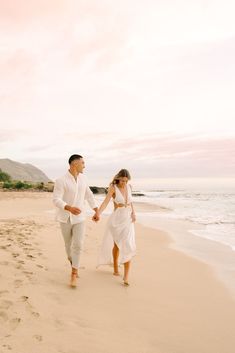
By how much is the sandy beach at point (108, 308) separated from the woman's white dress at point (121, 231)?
1.84 feet

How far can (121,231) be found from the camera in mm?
6852

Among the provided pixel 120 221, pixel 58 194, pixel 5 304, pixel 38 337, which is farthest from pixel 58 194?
pixel 38 337

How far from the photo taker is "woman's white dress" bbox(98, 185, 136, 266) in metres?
6.68

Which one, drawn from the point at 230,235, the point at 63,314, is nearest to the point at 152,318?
the point at 63,314

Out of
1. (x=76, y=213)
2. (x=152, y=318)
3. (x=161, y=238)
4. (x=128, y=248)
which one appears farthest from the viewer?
(x=161, y=238)

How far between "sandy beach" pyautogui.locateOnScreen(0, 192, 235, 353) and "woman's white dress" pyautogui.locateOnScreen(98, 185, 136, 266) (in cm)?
56

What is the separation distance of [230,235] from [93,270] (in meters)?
8.11

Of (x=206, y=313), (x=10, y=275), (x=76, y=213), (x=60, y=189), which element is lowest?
(x=206, y=313)

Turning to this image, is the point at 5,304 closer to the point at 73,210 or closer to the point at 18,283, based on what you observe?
the point at 18,283

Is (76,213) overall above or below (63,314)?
above

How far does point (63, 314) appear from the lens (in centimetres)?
477

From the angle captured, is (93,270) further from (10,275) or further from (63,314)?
(63,314)

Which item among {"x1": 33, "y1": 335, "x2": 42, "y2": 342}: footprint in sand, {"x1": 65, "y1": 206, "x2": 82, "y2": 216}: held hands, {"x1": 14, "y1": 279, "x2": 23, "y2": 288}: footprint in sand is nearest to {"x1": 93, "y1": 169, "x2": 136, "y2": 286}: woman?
{"x1": 65, "y1": 206, "x2": 82, "y2": 216}: held hands

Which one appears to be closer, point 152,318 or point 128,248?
point 152,318
